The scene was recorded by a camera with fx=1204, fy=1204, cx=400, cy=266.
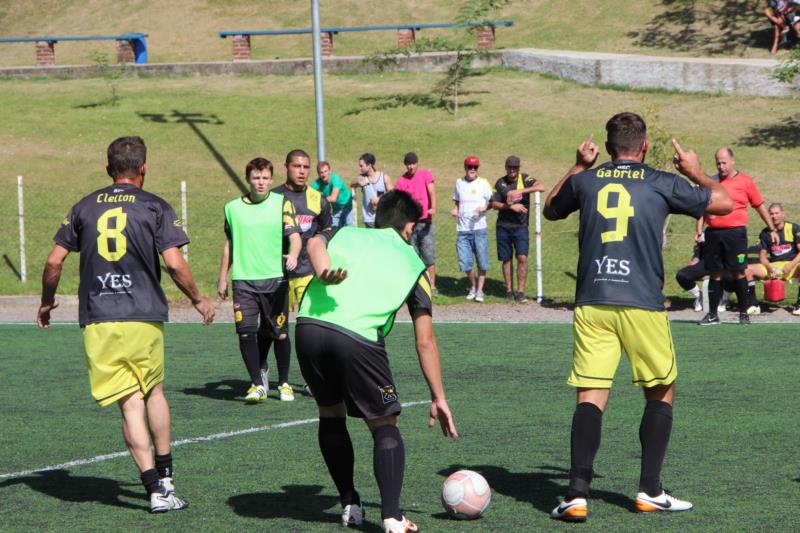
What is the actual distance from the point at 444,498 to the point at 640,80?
1034 inches

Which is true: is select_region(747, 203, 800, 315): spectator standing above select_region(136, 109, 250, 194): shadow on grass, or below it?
below

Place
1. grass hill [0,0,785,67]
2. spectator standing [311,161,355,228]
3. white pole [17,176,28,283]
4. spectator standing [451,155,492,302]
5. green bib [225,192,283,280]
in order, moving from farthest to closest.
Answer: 1. grass hill [0,0,785,67]
2. white pole [17,176,28,283]
3. spectator standing [451,155,492,302]
4. spectator standing [311,161,355,228]
5. green bib [225,192,283,280]

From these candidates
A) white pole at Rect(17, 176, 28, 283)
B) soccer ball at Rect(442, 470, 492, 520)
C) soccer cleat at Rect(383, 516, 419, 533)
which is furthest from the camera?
white pole at Rect(17, 176, 28, 283)

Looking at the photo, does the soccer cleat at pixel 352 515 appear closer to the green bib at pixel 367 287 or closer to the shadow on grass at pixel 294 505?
the shadow on grass at pixel 294 505

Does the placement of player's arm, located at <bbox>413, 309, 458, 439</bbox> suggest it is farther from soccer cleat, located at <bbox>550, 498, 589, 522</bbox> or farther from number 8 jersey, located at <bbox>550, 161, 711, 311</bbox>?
number 8 jersey, located at <bbox>550, 161, 711, 311</bbox>

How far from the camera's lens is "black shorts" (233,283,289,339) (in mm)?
10125

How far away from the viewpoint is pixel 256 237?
10.0m

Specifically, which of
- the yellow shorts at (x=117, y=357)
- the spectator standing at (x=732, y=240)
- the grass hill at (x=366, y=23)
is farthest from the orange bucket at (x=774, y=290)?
the grass hill at (x=366, y=23)

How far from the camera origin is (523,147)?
27.2 metres

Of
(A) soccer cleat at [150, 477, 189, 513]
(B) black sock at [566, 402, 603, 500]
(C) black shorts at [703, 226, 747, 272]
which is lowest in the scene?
(A) soccer cleat at [150, 477, 189, 513]

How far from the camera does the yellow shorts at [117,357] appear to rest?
648 centimetres

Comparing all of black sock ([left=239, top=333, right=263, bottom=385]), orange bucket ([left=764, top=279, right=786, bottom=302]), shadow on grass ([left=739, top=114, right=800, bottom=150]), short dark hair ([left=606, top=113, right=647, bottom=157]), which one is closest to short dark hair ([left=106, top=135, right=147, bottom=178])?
short dark hair ([left=606, top=113, right=647, bottom=157])

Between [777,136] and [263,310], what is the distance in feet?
65.2

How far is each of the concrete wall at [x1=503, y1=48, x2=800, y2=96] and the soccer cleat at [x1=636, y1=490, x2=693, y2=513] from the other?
25.2 meters
